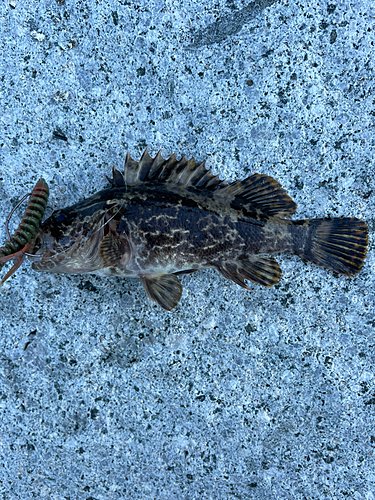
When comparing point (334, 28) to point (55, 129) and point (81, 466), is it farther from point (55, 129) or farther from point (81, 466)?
point (81, 466)

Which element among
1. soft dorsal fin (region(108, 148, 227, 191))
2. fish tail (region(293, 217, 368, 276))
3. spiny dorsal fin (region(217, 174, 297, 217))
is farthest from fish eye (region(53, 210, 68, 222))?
fish tail (region(293, 217, 368, 276))

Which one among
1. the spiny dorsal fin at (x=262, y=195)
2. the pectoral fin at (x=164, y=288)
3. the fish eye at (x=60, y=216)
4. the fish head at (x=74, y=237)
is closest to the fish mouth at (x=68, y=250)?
the fish head at (x=74, y=237)

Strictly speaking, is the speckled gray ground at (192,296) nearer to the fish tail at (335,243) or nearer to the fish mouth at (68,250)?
the fish tail at (335,243)

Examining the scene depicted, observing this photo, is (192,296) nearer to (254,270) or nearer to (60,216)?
(254,270)

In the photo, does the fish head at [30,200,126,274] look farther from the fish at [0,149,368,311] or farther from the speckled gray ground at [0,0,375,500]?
the speckled gray ground at [0,0,375,500]

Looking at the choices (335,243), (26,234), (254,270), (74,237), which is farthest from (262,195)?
(26,234)

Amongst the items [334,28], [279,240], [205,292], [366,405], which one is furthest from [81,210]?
[366,405]
